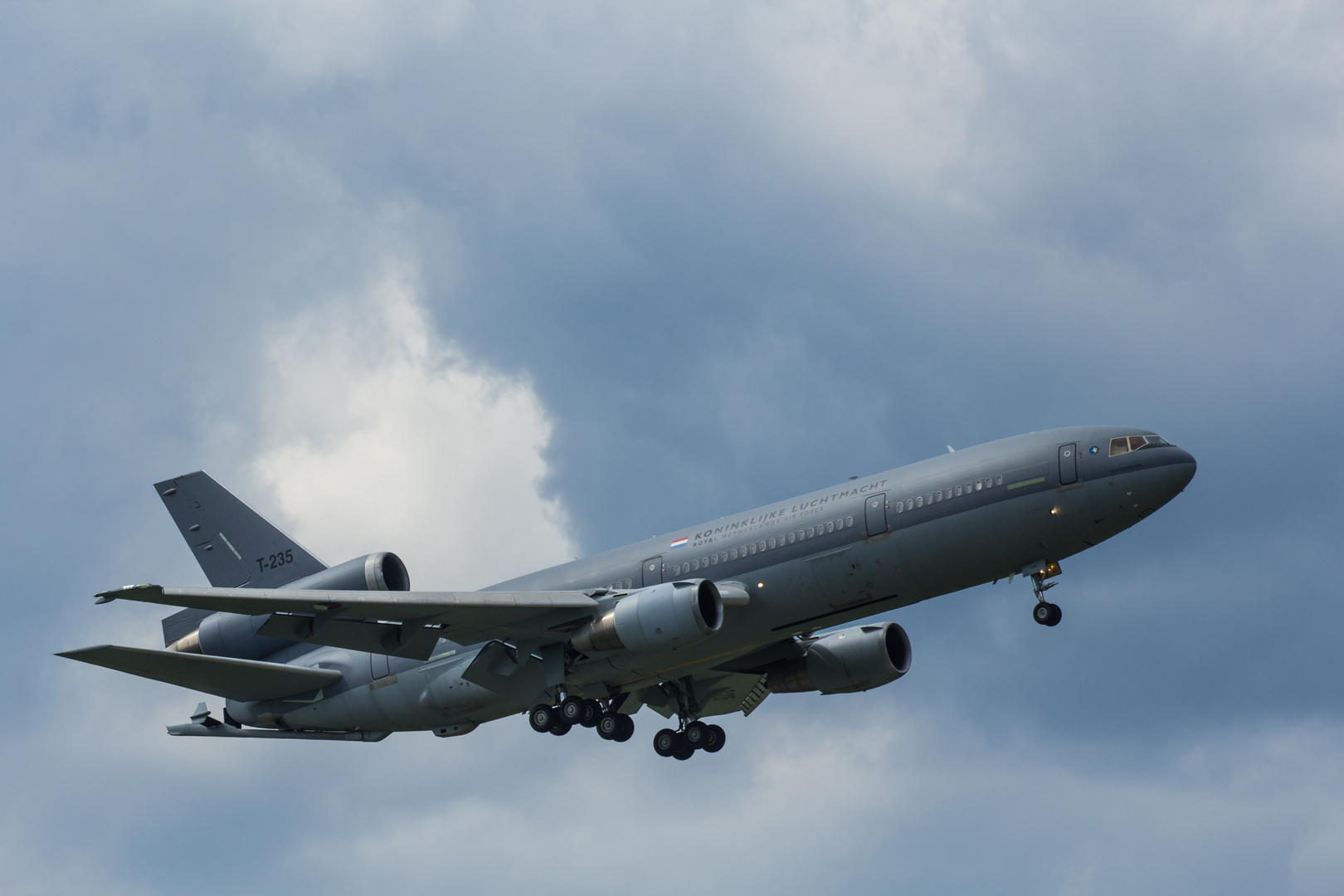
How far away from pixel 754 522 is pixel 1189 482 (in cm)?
1089

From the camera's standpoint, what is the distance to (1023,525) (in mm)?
33406

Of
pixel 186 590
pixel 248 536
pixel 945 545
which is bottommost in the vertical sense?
pixel 186 590

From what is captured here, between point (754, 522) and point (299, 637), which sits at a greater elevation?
point (754, 522)

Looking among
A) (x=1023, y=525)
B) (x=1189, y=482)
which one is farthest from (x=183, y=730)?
(x=1189, y=482)

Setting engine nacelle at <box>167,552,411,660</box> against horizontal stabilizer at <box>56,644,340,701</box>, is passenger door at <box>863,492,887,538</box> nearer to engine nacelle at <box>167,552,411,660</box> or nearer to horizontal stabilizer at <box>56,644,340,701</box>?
engine nacelle at <box>167,552,411,660</box>

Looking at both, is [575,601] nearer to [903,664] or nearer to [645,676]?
[645,676]

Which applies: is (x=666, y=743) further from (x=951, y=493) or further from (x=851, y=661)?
(x=951, y=493)

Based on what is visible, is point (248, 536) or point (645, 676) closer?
point (645, 676)

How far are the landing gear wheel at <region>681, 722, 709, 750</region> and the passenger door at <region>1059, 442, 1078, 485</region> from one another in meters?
15.1

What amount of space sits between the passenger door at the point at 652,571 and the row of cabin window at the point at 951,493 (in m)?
7.18

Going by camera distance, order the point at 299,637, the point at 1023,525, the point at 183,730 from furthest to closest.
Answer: the point at 183,730 → the point at 299,637 → the point at 1023,525

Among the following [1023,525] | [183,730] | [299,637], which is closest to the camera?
[1023,525]

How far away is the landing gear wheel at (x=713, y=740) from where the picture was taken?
4300cm

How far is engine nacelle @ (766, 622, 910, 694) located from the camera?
43.0 meters
